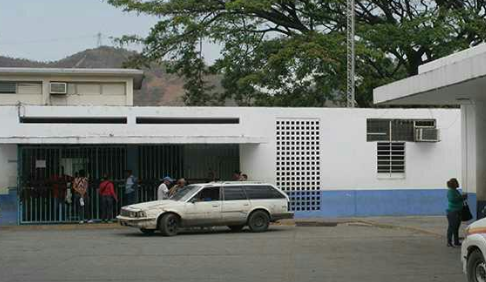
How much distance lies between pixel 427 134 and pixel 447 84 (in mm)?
11769

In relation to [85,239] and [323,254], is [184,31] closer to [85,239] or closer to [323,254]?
[85,239]

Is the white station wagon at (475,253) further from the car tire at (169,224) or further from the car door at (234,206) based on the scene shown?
the car door at (234,206)

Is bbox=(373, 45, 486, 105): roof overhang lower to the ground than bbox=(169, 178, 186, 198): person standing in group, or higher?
higher

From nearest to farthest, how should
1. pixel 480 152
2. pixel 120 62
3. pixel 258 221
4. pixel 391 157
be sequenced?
pixel 480 152
pixel 258 221
pixel 391 157
pixel 120 62

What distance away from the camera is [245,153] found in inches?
1034

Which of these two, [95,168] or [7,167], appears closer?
[7,167]

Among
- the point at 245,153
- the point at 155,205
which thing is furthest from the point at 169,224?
the point at 245,153

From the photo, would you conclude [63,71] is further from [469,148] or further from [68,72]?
[469,148]

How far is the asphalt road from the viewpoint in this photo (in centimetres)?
1255

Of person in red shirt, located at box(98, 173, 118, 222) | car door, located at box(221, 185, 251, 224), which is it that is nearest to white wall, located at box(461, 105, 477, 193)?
car door, located at box(221, 185, 251, 224)

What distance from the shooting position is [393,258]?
14828 mm

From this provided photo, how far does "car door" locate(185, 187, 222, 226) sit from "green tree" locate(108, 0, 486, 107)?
13.0 meters

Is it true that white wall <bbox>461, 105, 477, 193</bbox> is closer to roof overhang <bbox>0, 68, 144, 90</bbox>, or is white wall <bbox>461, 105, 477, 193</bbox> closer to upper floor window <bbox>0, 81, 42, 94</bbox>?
roof overhang <bbox>0, 68, 144, 90</bbox>

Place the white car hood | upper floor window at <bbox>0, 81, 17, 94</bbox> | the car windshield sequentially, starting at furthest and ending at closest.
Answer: upper floor window at <bbox>0, 81, 17, 94</bbox>, the car windshield, the white car hood
